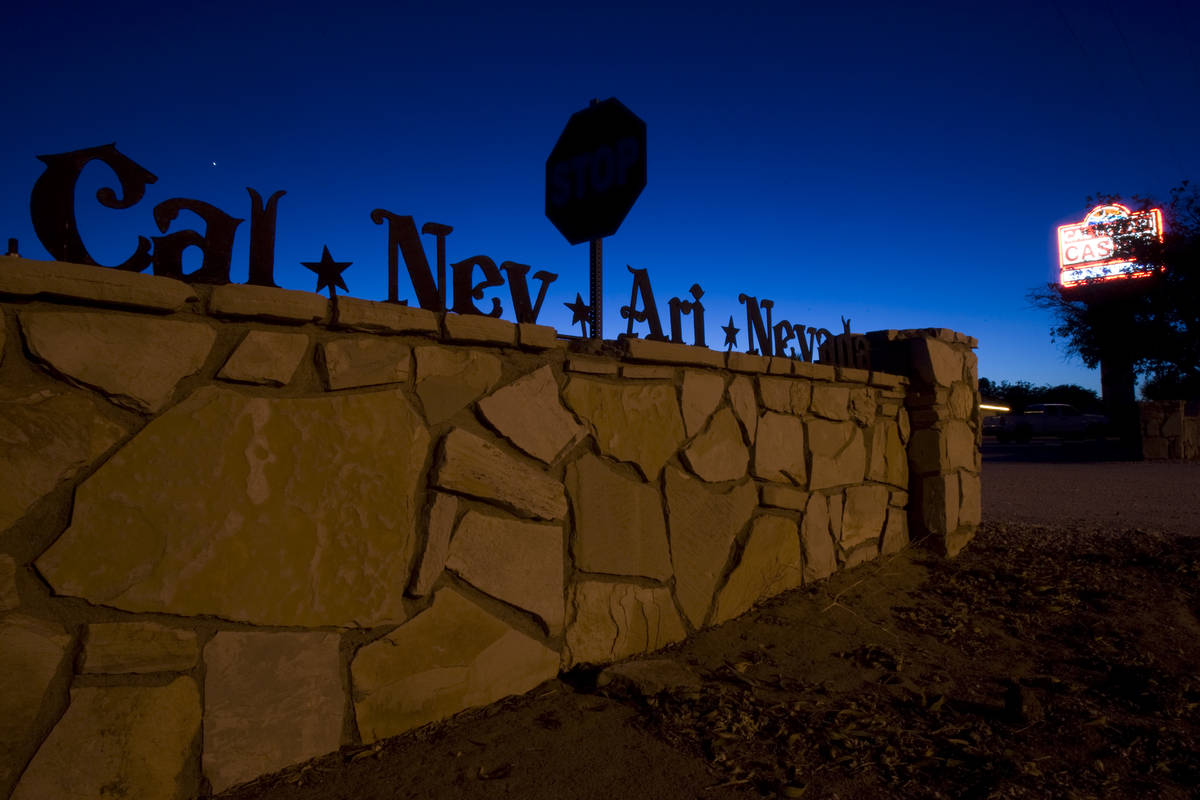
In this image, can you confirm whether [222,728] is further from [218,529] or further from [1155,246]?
[1155,246]

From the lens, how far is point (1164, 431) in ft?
50.4

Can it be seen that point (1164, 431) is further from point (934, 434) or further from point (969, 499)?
point (934, 434)

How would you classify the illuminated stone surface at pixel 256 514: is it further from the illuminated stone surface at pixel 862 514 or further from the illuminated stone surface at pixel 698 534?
the illuminated stone surface at pixel 862 514

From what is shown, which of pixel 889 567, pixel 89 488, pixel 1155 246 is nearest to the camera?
pixel 89 488

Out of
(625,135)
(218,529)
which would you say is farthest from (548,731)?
(625,135)

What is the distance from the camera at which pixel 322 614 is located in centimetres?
228

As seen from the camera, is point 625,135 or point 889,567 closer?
point 625,135

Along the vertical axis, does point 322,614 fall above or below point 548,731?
above

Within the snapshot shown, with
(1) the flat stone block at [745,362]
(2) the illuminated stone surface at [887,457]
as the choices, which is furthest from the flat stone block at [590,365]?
(2) the illuminated stone surface at [887,457]

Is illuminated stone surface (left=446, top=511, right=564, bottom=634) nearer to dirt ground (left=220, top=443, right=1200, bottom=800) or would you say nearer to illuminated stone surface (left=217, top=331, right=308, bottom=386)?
dirt ground (left=220, top=443, right=1200, bottom=800)

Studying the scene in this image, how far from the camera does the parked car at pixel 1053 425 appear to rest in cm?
2595

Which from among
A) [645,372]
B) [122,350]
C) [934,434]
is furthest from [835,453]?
[122,350]

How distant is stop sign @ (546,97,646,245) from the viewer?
3.72 m

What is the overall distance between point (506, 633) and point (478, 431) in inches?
30.0
